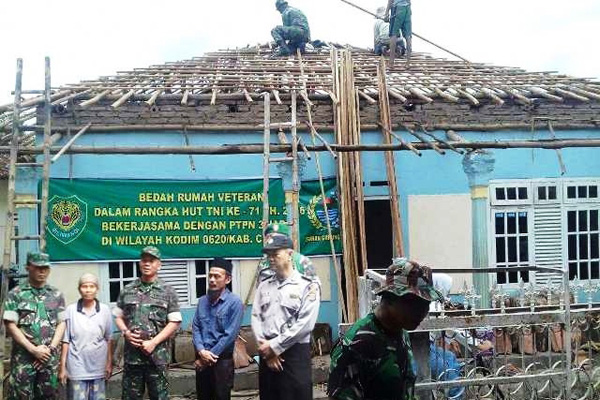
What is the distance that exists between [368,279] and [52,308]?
8.80 ft

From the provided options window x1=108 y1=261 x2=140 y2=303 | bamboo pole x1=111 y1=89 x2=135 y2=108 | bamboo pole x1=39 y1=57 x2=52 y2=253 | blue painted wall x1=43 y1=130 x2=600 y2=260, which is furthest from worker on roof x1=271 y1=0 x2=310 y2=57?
bamboo pole x1=39 y1=57 x2=52 y2=253

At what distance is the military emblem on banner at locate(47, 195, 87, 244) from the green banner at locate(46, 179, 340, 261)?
0.01 metres

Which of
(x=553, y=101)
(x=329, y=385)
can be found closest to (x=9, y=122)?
(x=329, y=385)

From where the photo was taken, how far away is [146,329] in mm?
5613

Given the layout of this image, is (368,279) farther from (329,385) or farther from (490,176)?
(490,176)

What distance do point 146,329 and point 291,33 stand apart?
8.13 metres

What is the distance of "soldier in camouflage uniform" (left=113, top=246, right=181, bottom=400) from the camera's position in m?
5.57

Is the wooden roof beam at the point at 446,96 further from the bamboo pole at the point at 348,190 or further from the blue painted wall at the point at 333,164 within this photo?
the bamboo pole at the point at 348,190

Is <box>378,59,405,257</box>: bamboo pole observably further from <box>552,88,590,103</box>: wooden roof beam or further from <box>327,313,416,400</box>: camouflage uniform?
<box>327,313,416,400</box>: camouflage uniform

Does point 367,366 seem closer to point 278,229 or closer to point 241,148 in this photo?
point 278,229

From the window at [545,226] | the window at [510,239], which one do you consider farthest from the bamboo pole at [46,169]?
the window at [510,239]

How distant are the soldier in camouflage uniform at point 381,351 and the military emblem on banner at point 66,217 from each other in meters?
6.63

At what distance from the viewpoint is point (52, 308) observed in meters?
5.72

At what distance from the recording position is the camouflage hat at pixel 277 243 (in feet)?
17.0
